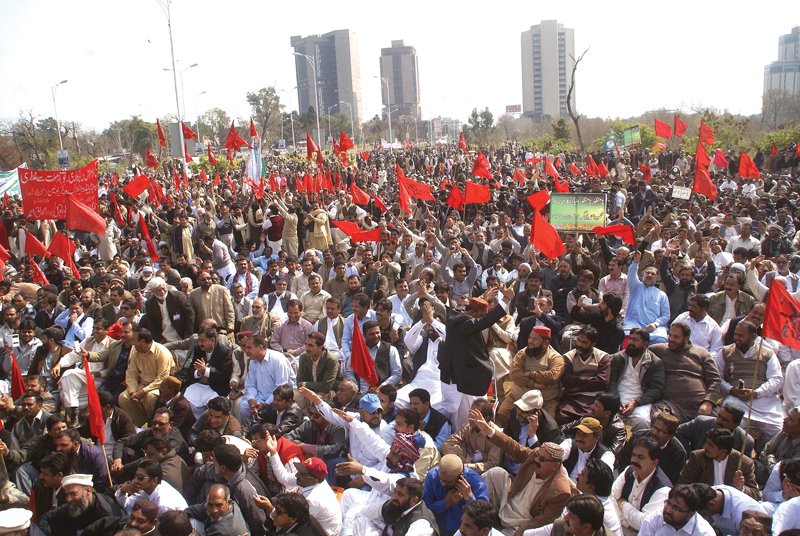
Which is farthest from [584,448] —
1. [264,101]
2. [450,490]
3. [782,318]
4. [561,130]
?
[264,101]

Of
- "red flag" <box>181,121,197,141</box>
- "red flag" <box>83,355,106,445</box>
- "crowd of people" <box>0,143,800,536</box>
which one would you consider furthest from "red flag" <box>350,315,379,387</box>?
"red flag" <box>181,121,197,141</box>

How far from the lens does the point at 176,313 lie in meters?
8.37

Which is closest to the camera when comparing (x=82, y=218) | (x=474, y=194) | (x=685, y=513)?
(x=685, y=513)

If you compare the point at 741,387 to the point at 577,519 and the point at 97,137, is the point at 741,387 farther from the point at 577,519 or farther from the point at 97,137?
the point at 97,137

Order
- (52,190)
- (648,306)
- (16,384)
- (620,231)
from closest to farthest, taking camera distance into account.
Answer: (16,384), (648,306), (620,231), (52,190)

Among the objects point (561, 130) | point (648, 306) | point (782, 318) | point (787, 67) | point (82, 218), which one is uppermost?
point (787, 67)

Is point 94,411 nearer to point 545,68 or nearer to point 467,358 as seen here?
point 467,358

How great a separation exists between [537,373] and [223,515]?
8.93 ft

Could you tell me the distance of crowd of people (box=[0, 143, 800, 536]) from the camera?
4.69 meters

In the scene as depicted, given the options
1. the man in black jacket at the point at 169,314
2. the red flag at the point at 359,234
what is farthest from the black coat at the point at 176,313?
the red flag at the point at 359,234

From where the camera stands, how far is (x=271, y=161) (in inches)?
1681

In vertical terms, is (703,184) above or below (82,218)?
below

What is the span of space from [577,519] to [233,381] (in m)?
3.84

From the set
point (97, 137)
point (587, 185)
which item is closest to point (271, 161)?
point (587, 185)
